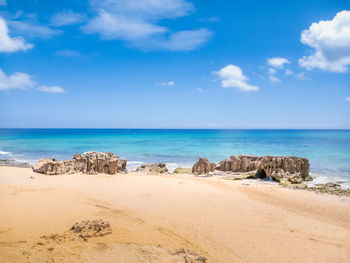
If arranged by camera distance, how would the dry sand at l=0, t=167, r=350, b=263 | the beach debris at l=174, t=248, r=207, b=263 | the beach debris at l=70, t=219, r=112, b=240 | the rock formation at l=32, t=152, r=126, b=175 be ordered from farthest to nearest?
the rock formation at l=32, t=152, r=126, b=175 < the beach debris at l=70, t=219, r=112, b=240 < the dry sand at l=0, t=167, r=350, b=263 < the beach debris at l=174, t=248, r=207, b=263

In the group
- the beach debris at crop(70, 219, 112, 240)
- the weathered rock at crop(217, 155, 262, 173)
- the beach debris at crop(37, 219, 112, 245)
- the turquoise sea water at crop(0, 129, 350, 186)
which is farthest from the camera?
the turquoise sea water at crop(0, 129, 350, 186)

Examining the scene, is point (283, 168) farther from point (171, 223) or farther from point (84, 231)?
point (84, 231)

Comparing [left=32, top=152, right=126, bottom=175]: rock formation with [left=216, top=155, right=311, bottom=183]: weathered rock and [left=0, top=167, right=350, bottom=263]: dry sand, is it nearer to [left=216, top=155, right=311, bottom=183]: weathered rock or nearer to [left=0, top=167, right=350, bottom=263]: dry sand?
[left=0, top=167, right=350, bottom=263]: dry sand

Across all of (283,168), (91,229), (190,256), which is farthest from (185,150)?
(190,256)

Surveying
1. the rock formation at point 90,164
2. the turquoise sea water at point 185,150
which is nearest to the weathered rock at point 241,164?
the turquoise sea water at point 185,150

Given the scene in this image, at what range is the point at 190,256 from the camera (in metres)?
4.51

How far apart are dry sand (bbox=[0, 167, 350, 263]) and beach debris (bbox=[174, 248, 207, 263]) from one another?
0.02m

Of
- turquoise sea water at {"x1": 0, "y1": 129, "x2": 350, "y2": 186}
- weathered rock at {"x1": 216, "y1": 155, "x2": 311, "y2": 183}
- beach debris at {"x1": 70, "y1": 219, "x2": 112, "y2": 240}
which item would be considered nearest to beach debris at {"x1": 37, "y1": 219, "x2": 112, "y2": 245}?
beach debris at {"x1": 70, "y1": 219, "x2": 112, "y2": 240}

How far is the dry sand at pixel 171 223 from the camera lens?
4609 millimetres

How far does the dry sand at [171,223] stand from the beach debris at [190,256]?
20mm

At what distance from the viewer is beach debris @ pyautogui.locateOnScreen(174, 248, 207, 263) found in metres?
4.38

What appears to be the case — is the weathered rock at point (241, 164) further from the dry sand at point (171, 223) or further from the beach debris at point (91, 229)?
the beach debris at point (91, 229)

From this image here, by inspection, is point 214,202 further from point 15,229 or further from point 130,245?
point 15,229

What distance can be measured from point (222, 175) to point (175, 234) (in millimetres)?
10312
